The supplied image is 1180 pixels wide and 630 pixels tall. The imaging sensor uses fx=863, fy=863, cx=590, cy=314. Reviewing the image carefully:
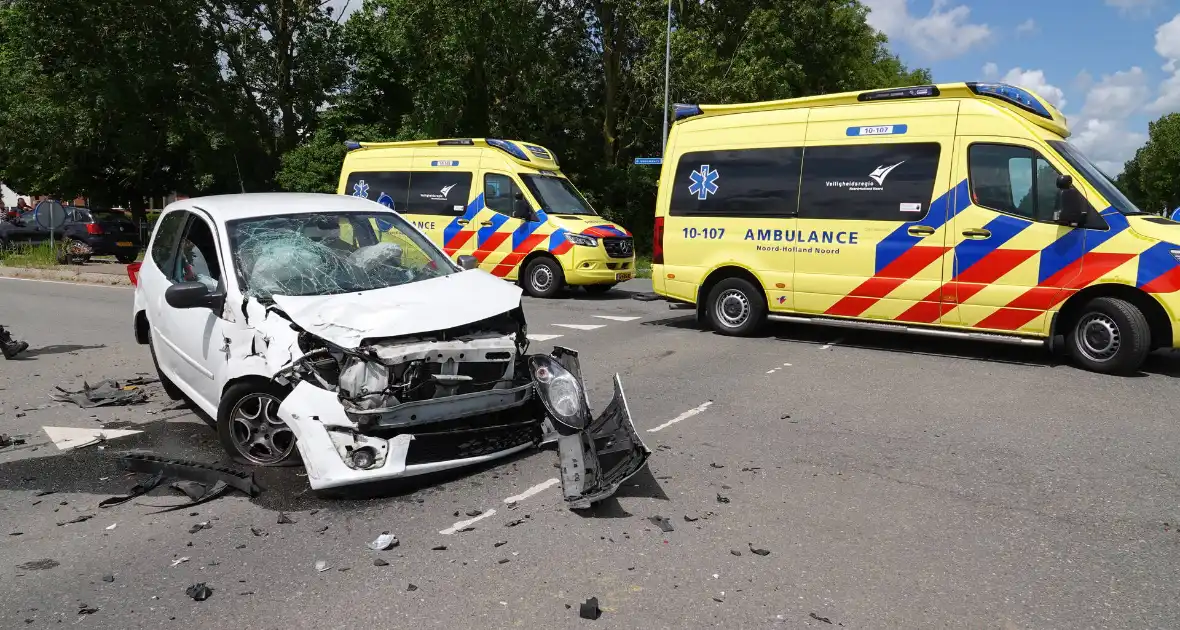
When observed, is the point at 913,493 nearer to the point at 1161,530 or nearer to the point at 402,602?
the point at 1161,530

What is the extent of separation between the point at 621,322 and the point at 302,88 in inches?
857

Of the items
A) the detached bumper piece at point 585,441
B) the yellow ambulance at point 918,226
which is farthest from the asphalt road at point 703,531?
the yellow ambulance at point 918,226

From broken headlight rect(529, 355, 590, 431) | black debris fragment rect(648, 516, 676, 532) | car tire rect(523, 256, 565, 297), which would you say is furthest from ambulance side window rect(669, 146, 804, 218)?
black debris fragment rect(648, 516, 676, 532)

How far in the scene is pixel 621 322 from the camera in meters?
11.6

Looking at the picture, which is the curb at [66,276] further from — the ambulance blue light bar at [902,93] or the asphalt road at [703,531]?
the ambulance blue light bar at [902,93]

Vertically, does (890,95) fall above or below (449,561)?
above

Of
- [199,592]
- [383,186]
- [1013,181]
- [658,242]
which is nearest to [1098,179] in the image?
[1013,181]

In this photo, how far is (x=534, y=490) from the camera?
15.2 feet

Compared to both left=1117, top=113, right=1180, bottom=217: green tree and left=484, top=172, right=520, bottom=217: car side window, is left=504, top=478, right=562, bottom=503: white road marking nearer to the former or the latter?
left=484, top=172, right=520, bottom=217: car side window

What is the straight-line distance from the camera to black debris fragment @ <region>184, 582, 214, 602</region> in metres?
3.44

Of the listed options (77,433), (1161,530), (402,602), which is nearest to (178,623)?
(402,602)

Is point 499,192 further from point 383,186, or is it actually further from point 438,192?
point 383,186

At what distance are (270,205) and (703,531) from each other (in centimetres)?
386

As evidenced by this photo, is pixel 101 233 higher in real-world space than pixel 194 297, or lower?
higher
